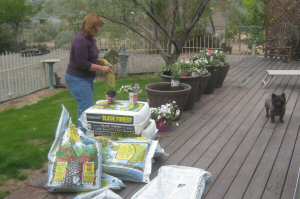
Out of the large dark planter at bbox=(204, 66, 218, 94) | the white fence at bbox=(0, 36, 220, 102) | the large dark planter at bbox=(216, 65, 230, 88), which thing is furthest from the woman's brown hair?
the white fence at bbox=(0, 36, 220, 102)

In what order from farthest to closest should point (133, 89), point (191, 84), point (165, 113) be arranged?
point (191, 84)
point (165, 113)
point (133, 89)

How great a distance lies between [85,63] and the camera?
4484 mm

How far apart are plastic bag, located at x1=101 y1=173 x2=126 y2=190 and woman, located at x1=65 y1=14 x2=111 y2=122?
1216 mm

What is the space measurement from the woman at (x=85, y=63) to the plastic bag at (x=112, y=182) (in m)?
1.22

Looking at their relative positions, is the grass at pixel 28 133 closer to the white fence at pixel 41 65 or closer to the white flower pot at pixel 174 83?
the white fence at pixel 41 65

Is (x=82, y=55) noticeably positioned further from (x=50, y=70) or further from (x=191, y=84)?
(x=50, y=70)

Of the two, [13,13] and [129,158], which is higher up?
[13,13]

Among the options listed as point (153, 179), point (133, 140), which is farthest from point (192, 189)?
point (133, 140)

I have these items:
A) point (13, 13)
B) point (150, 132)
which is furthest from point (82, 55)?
point (13, 13)

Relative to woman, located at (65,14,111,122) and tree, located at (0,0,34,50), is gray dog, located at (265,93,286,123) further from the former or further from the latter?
tree, located at (0,0,34,50)

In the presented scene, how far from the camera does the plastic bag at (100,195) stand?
3373mm

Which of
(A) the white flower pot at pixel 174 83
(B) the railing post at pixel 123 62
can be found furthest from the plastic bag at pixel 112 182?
(B) the railing post at pixel 123 62

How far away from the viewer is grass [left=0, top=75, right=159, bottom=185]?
4535mm

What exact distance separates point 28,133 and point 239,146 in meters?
2.90
